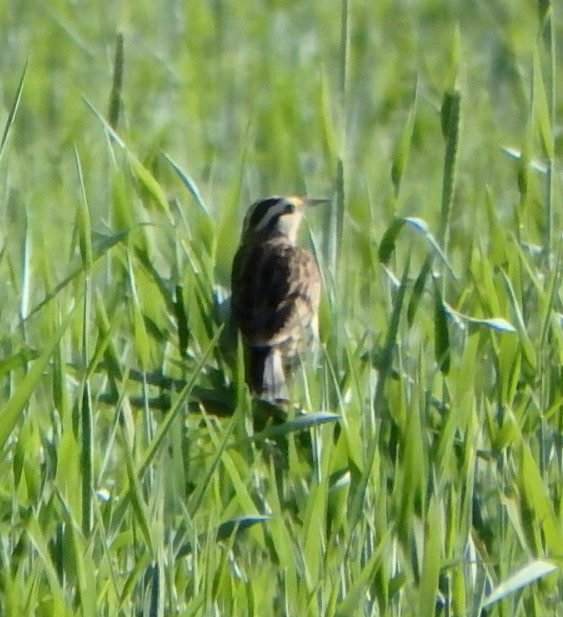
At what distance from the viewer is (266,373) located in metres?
5.89

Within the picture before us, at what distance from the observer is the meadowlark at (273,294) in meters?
5.90

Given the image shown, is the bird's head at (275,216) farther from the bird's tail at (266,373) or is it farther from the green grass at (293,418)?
the bird's tail at (266,373)

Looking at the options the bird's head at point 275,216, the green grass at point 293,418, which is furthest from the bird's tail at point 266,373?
the bird's head at point 275,216

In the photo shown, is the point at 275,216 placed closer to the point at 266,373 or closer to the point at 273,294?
the point at 273,294

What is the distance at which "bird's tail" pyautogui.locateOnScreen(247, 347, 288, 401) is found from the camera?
5.80 meters

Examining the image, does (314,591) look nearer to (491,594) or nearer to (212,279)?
(491,594)

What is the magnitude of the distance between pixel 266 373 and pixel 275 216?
1.06 meters

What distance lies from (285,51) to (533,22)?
1.35 metres

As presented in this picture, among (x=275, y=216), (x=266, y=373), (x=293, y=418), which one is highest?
(x=275, y=216)

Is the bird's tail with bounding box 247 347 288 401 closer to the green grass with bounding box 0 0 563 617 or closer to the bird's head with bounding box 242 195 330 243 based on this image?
the green grass with bounding box 0 0 563 617

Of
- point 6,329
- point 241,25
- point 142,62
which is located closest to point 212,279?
point 6,329

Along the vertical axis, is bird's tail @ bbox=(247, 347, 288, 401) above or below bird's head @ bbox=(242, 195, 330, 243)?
below

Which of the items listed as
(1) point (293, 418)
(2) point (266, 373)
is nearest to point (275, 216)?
(2) point (266, 373)

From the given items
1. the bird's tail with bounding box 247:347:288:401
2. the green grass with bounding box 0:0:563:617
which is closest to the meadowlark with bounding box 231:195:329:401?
the bird's tail with bounding box 247:347:288:401
